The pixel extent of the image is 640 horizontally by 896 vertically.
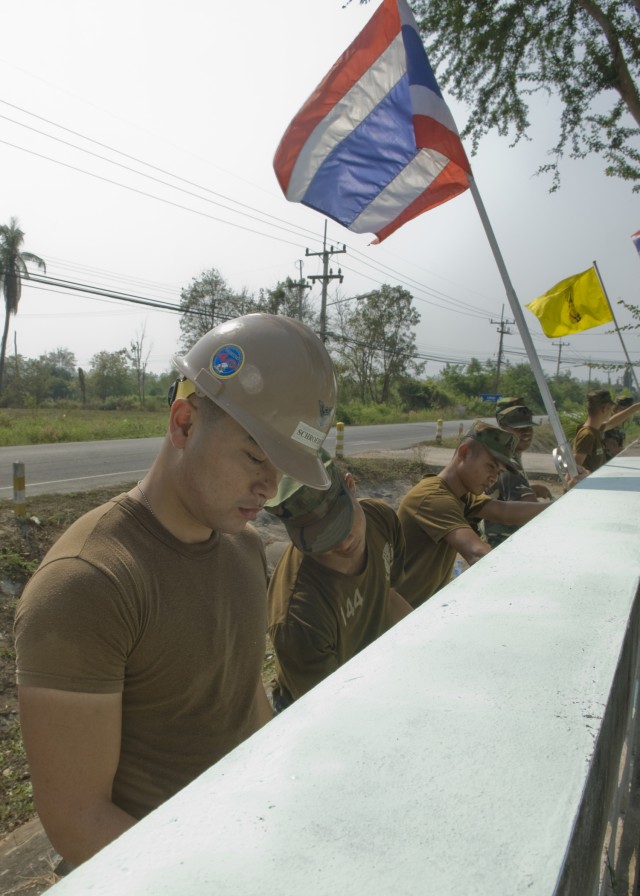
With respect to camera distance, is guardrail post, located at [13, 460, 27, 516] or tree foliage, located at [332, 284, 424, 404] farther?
tree foliage, located at [332, 284, 424, 404]

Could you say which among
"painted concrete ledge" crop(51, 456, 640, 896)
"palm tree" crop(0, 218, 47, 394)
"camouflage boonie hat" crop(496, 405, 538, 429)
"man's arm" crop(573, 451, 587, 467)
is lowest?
"painted concrete ledge" crop(51, 456, 640, 896)

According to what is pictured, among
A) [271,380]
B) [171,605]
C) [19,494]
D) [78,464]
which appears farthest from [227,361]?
[78,464]

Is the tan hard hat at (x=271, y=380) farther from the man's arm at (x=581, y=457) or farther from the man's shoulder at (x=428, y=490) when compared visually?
the man's arm at (x=581, y=457)

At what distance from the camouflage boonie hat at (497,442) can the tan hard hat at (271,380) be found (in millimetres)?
2045

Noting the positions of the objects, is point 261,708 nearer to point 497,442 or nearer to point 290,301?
point 497,442

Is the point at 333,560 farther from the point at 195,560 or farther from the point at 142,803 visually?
the point at 142,803

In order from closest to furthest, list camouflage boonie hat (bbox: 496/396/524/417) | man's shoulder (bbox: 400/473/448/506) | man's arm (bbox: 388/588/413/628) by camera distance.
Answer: man's arm (bbox: 388/588/413/628) < man's shoulder (bbox: 400/473/448/506) < camouflage boonie hat (bbox: 496/396/524/417)

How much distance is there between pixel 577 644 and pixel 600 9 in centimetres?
1080

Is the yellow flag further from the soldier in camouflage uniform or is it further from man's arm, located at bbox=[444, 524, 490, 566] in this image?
man's arm, located at bbox=[444, 524, 490, 566]

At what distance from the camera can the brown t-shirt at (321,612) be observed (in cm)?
208

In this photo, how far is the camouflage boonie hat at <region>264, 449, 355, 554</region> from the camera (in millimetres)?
2047

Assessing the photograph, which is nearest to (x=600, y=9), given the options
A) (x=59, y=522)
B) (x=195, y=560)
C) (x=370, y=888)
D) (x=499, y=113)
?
(x=499, y=113)

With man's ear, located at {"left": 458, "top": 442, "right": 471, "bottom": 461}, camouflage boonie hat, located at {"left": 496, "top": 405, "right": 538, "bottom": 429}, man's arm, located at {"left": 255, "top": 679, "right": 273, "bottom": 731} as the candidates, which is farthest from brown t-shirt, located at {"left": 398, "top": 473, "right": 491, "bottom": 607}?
camouflage boonie hat, located at {"left": 496, "top": 405, "right": 538, "bottom": 429}

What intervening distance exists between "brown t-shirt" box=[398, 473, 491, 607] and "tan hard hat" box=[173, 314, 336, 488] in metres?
1.71
